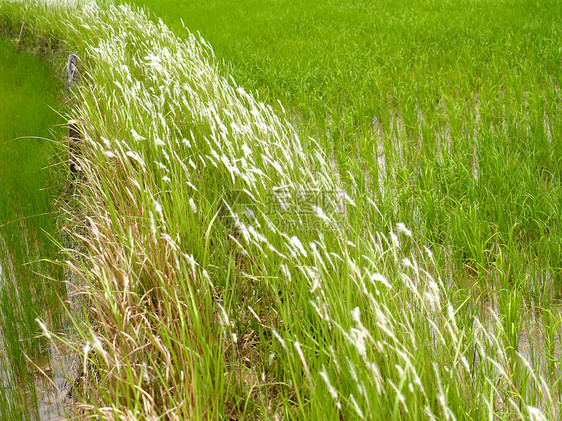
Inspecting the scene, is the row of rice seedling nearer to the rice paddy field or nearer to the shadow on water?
the rice paddy field

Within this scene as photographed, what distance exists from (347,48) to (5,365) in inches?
181

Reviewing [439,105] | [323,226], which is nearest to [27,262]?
[323,226]

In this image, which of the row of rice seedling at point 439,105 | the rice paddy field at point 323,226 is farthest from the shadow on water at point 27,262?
the row of rice seedling at point 439,105

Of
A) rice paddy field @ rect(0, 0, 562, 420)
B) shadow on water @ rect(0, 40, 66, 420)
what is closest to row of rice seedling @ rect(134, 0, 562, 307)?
rice paddy field @ rect(0, 0, 562, 420)

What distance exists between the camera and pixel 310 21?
732 centimetres

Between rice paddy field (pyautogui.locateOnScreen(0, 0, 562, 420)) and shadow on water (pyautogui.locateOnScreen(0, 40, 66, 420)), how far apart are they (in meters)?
0.10

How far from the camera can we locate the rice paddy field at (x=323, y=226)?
1431 millimetres

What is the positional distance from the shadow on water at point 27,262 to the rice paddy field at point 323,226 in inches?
4.1

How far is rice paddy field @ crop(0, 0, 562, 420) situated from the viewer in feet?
4.69

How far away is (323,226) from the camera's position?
2.01m

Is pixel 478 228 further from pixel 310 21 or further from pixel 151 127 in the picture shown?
pixel 310 21

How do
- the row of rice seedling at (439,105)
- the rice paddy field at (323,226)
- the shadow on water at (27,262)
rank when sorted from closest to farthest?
1. the rice paddy field at (323,226)
2. the shadow on water at (27,262)
3. the row of rice seedling at (439,105)

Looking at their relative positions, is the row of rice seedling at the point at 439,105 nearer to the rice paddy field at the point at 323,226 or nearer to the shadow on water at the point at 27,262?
the rice paddy field at the point at 323,226

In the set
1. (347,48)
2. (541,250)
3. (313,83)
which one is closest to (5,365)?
(541,250)
